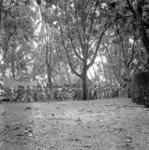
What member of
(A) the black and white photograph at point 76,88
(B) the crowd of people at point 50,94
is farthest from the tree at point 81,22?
(B) the crowd of people at point 50,94

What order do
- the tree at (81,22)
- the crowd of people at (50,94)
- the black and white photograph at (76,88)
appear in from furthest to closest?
the crowd of people at (50,94) → the tree at (81,22) → the black and white photograph at (76,88)

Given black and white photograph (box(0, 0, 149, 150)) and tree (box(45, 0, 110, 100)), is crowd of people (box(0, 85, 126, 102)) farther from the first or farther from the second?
tree (box(45, 0, 110, 100))

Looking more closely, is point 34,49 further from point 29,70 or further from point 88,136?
point 88,136

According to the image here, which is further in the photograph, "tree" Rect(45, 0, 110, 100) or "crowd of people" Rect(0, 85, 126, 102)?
"crowd of people" Rect(0, 85, 126, 102)

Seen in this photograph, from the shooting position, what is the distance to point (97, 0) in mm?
14000

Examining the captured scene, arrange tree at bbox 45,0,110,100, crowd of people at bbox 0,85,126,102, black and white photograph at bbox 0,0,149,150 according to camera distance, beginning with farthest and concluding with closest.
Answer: crowd of people at bbox 0,85,126,102
tree at bbox 45,0,110,100
black and white photograph at bbox 0,0,149,150

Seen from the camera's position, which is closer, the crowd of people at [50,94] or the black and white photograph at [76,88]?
the black and white photograph at [76,88]

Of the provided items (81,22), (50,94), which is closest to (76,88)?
(50,94)

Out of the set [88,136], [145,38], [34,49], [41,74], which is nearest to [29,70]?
[41,74]

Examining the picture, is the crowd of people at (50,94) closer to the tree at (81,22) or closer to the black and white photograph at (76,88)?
the black and white photograph at (76,88)

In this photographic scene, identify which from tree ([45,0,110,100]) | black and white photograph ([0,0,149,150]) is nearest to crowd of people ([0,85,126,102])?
black and white photograph ([0,0,149,150])

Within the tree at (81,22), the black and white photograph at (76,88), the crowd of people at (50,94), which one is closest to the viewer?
the black and white photograph at (76,88)

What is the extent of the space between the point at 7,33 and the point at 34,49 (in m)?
8.75

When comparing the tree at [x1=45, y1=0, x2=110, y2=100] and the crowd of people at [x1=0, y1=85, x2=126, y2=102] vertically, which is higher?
the tree at [x1=45, y1=0, x2=110, y2=100]
